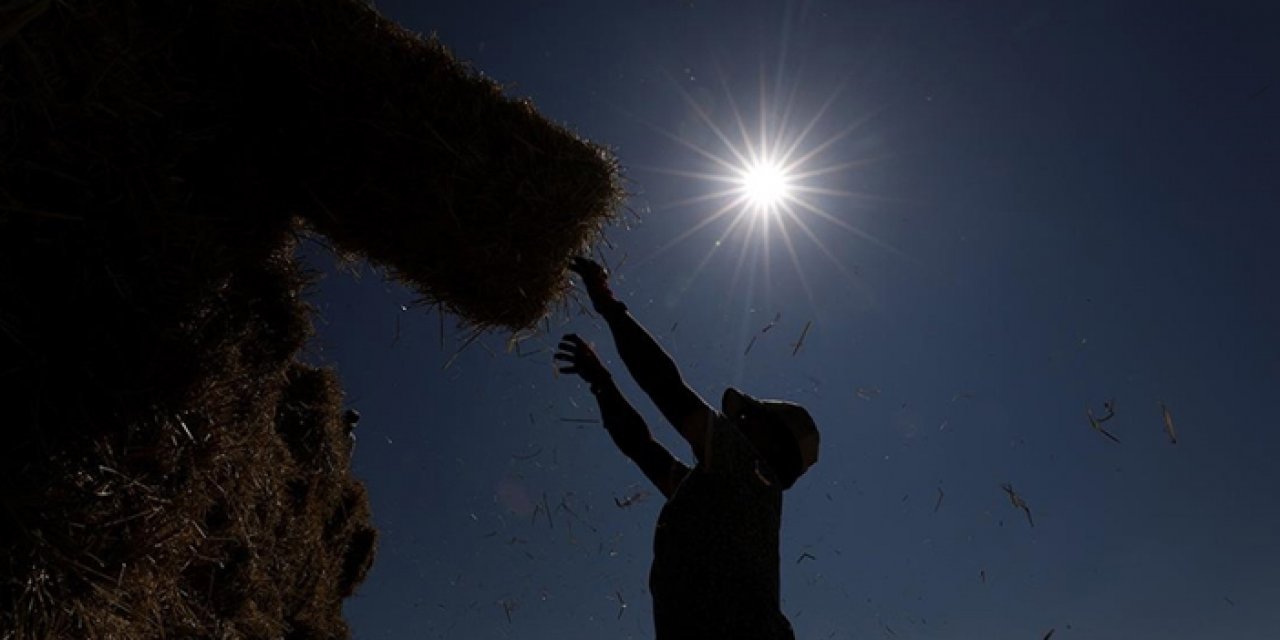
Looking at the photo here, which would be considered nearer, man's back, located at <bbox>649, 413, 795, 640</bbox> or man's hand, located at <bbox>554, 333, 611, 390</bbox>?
man's back, located at <bbox>649, 413, 795, 640</bbox>

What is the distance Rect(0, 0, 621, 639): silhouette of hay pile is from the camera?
233 centimetres

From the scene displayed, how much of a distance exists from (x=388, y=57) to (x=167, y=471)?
2.01m

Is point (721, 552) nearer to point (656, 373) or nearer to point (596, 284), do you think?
point (656, 373)

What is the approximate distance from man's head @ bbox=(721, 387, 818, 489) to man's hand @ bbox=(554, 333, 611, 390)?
1.07 metres

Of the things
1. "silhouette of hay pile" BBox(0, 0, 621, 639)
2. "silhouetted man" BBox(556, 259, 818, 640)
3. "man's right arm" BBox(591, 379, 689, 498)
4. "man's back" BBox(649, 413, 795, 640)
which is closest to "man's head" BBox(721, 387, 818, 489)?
"silhouetted man" BBox(556, 259, 818, 640)

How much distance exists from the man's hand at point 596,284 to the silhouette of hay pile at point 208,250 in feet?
0.40

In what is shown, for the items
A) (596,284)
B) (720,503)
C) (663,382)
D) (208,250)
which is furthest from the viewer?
(596,284)

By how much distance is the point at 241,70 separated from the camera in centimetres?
334

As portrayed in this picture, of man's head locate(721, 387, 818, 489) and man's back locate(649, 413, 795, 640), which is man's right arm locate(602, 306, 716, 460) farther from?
man's head locate(721, 387, 818, 489)

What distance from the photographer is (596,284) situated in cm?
403

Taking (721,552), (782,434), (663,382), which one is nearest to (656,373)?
(663,382)

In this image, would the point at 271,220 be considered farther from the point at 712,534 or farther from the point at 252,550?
the point at 712,534

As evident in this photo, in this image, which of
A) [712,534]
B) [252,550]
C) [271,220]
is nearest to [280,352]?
[271,220]

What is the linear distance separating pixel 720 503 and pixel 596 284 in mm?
1431
